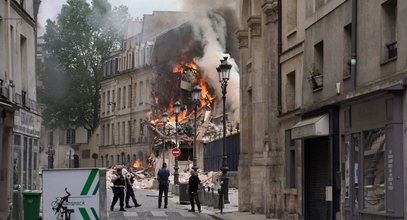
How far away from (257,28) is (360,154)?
12.9m

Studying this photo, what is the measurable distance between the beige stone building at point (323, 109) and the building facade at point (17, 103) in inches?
295

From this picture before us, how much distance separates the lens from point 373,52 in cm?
1853

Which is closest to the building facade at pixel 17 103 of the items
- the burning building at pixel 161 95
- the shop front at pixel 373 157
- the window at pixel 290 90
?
the shop front at pixel 373 157

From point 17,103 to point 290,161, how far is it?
819 centimetres

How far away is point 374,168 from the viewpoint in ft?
59.3

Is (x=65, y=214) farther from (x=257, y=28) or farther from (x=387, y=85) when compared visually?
(x=257, y=28)

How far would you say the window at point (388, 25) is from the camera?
17859 mm

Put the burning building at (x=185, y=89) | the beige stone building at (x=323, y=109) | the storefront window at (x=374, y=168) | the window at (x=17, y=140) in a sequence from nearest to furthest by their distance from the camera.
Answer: the beige stone building at (x=323, y=109), the storefront window at (x=374, y=168), the window at (x=17, y=140), the burning building at (x=185, y=89)

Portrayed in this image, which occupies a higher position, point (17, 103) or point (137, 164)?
point (17, 103)

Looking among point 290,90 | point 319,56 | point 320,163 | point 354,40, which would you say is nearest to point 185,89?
point 290,90

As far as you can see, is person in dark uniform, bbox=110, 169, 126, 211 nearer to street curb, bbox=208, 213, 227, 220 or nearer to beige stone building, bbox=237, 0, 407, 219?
street curb, bbox=208, 213, 227, 220

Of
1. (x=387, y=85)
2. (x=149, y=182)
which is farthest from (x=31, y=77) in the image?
(x=149, y=182)

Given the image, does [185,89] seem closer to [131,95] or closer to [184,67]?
[184,67]

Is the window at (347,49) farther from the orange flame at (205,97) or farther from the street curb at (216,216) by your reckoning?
the orange flame at (205,97)
